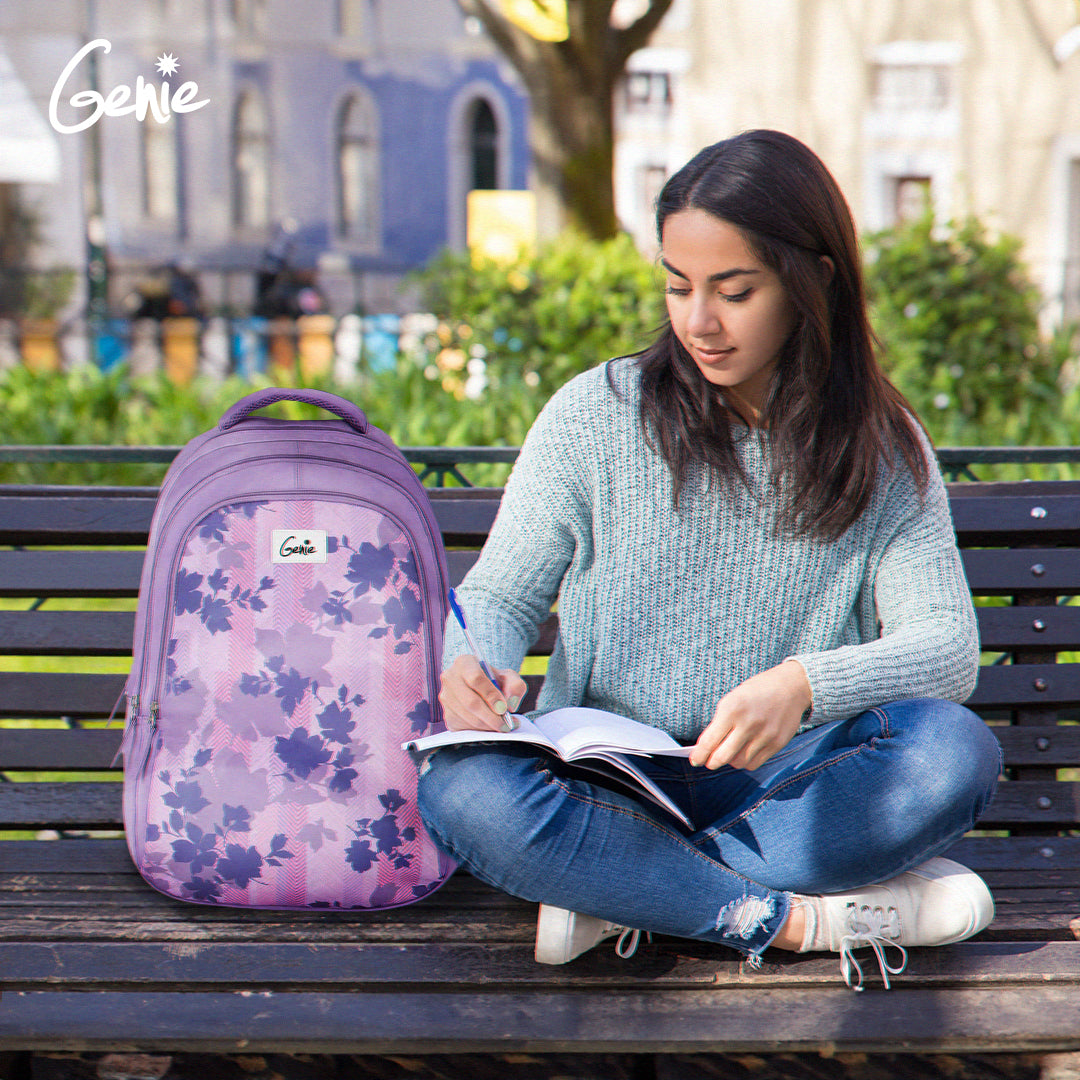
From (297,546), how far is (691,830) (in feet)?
2.43

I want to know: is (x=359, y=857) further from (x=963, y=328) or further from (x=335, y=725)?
(x=963, y=328)

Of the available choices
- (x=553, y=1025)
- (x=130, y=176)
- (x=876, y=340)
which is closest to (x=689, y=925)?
(x=553, y=1025)

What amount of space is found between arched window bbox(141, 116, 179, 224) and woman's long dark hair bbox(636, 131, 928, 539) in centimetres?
2353

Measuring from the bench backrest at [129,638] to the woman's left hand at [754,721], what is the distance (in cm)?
70

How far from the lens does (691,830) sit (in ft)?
6.20

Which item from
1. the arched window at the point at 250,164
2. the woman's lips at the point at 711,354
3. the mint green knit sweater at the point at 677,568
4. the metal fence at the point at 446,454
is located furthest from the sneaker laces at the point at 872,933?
the arched window at the point at 250,164

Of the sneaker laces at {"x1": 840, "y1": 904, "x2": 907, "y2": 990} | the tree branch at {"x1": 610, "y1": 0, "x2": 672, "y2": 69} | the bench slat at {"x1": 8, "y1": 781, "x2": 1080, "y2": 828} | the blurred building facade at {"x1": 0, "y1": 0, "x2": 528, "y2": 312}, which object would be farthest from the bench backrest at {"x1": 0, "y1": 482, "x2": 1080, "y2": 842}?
the blurred building facade at {"x1": 0, "y1": 0, "x2": 528, "y2": 312}

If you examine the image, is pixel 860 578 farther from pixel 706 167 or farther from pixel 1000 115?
pixel 1000 115

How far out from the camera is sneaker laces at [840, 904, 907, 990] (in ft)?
6.04

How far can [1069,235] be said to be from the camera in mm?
15758

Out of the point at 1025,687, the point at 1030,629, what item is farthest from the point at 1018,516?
the point at 1025,687

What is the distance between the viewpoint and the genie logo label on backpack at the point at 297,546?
84.3 inches

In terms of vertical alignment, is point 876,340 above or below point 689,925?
above

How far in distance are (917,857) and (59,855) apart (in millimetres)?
1346
